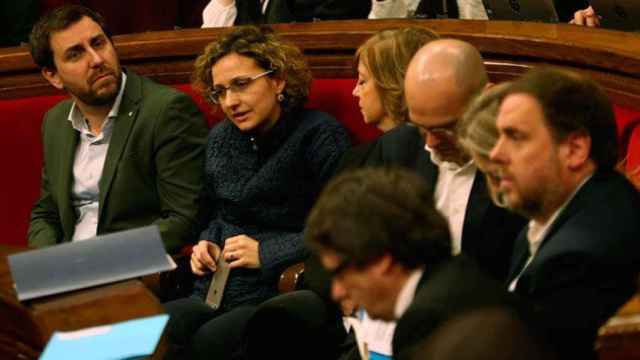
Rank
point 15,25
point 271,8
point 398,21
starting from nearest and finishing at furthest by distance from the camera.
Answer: point 398,21
point 271,8
point 15,25

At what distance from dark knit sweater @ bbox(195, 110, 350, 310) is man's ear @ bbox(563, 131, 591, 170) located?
47.4 inches

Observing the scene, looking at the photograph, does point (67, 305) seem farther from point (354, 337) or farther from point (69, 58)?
point (69, 58)

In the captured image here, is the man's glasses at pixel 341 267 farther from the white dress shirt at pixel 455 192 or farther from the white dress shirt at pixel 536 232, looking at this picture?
the white dress shirt at pixel 455 192

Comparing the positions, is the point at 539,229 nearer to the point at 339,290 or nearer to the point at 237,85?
the point at 339,290

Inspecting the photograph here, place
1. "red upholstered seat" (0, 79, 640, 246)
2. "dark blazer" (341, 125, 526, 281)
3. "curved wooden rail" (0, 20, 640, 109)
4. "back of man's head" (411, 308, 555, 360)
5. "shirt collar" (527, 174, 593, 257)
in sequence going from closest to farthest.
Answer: "back of man's head" (411, 308, 555, 360) → "shirt collar" (527, 174, 593, 257) → "dark blazer" (341, 125, 526, 281) → "curved wooden rail" (0, 20, 640, 109) → "red upholstered seat" (0, 79, 640, 246)

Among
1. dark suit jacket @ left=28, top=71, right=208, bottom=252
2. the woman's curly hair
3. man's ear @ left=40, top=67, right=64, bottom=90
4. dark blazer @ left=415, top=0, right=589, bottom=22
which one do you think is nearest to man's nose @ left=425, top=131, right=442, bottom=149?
the woman's curly hair

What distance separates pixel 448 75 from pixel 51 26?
1.41 m

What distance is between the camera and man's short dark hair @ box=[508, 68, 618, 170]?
1.96m

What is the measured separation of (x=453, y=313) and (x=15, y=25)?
3684 millimetres

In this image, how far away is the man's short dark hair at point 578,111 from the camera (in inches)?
77.1

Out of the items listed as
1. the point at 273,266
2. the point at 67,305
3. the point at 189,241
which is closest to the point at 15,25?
the point at 189,241

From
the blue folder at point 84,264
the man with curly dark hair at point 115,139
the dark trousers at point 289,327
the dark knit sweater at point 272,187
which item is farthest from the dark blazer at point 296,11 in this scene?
the blue folder at point 84,264

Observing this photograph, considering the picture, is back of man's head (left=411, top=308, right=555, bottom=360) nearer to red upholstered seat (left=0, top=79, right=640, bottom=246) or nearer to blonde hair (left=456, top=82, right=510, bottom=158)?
blonde hair (left=456, top=82, right=510, bottom=158)

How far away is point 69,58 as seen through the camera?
341 cm
